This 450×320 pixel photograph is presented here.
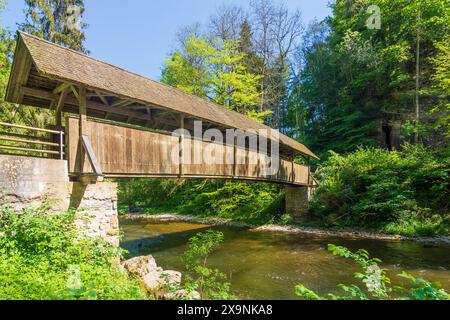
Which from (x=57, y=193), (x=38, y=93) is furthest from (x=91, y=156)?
(x=38, y=93)

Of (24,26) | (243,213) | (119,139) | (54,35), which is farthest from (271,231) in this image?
(24,26)

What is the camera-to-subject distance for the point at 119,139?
254 inches

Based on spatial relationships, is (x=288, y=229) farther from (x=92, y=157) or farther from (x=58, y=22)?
(x=58, y=22)

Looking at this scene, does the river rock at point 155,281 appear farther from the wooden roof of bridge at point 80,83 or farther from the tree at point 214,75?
Answer: the tree at point 214,75

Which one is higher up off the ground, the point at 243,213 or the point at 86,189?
the point at 86,189

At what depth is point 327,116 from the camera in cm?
A: 2305

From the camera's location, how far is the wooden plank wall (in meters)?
5.85

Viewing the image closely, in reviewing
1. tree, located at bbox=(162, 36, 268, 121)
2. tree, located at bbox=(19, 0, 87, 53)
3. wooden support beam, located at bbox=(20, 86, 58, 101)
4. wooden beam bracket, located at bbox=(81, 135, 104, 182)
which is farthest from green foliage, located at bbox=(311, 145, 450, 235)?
tree, located at bbox=(19, 0, 87, 53)

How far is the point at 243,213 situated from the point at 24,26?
53.2ft

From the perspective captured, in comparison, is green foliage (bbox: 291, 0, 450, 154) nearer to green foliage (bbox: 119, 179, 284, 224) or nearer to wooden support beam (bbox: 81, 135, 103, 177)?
green foliage (bbox: 119, 179, 284, 224)

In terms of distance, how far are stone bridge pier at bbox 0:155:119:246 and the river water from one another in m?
3.35

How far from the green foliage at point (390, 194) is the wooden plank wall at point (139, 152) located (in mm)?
6969

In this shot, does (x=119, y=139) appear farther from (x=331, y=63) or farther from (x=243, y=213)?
(x=331, y=63)

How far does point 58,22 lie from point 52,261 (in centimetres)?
1590
